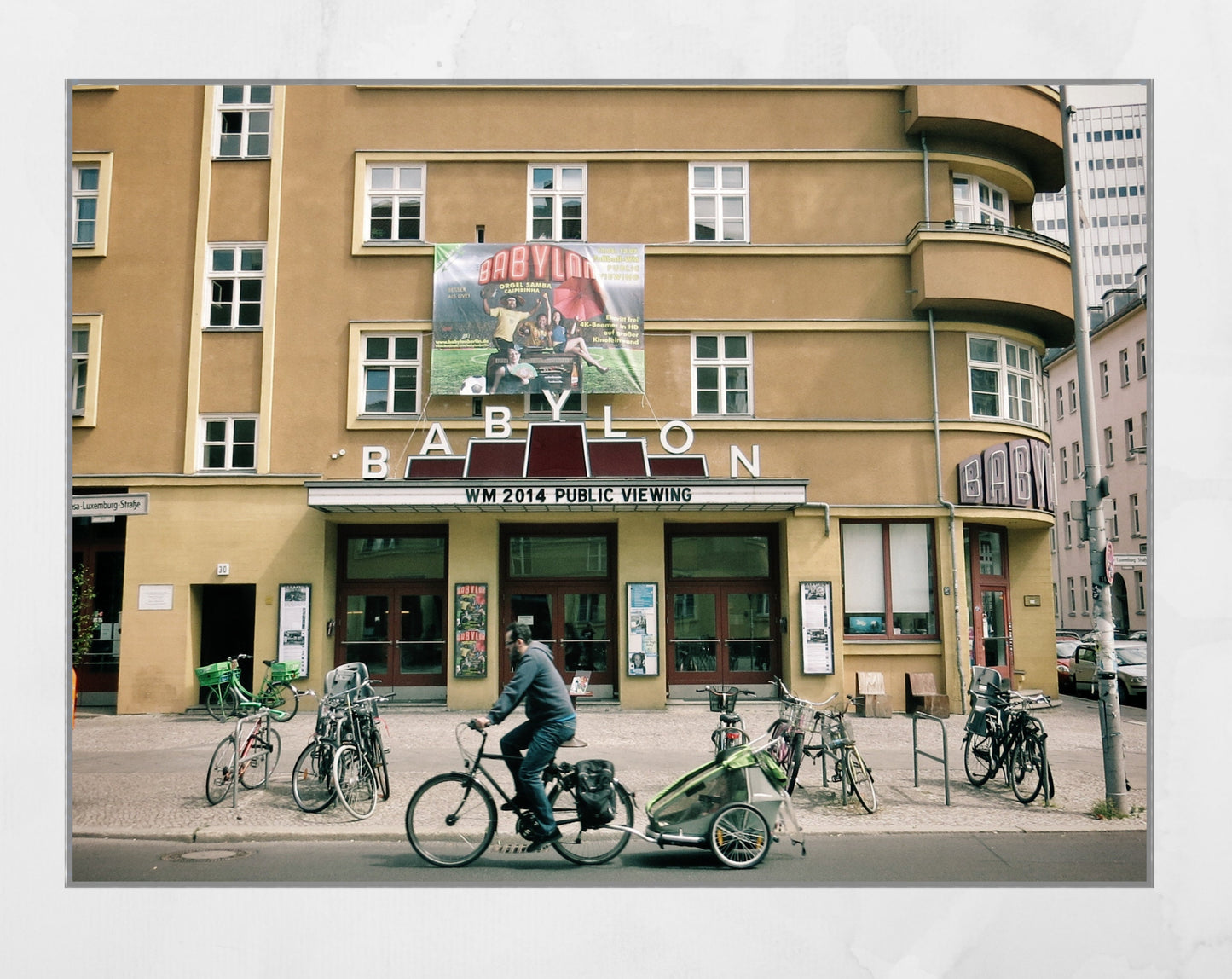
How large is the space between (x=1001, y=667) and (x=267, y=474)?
13.8 metres

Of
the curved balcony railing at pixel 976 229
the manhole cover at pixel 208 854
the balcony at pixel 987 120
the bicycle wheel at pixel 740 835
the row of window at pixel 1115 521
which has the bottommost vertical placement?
the manhole cover at pixel 208 854

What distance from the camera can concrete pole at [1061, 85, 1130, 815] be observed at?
9.55 metres

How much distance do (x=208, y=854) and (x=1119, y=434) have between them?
15.9m

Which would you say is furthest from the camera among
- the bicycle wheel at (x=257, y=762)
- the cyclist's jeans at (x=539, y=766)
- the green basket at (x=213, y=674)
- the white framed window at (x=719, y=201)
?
the white framed window at (x=719, y=201)

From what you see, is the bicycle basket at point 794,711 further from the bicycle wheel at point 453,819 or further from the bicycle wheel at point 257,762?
the bicycle wheel at point 257,762

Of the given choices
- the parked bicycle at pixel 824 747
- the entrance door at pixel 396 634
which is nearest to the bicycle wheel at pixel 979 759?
the parked bicycle at pixel 824 747

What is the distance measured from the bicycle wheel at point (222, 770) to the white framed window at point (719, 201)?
1165cm

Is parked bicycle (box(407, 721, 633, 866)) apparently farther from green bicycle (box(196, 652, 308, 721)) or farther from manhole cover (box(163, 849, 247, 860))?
green bicycle (box(196, 652, 308, 721))

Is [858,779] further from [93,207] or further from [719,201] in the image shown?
[93,207]

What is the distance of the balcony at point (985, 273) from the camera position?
55.5 ft

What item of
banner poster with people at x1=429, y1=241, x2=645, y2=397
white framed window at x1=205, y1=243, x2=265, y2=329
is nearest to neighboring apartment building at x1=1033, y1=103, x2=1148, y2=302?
banner poster with people at x1=429, y1=241, x2=645, y2=397

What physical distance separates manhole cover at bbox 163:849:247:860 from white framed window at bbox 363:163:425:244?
11798 millimetres

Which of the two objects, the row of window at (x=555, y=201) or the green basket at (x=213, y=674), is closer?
the green basket at (x=213, y=674)
